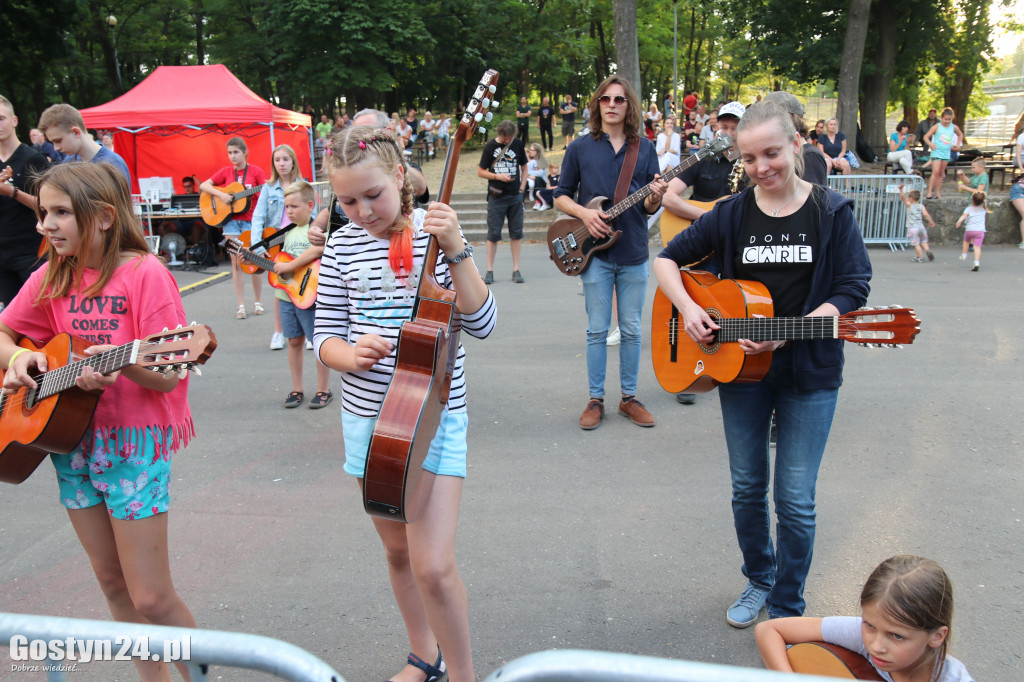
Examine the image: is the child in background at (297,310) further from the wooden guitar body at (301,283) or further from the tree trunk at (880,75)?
the tree trunk at (880,75)

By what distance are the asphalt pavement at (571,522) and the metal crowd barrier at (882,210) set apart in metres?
7.05

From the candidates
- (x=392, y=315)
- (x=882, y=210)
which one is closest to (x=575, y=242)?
(x=392, y=315)

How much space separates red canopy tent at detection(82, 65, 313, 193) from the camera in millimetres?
15359

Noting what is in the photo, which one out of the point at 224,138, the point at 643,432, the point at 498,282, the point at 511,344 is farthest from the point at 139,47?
the point at 643,432

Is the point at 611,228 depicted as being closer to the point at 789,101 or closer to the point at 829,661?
the point at 789,101

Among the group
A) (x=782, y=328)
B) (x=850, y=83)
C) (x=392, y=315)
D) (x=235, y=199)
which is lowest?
(x=782, y=328)

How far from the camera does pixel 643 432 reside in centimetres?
545

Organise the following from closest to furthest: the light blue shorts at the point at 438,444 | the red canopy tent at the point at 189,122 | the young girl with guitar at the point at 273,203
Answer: the light blue shorts at the point at 438,444 < the young girl with guitar at the point at 273,203 < the red canopy tent at the point at 189,122

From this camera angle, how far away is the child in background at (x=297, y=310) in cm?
605

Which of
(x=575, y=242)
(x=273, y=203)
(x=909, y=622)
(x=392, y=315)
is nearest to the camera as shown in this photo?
(x=909, y=622)

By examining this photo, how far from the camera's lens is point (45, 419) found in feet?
8.29

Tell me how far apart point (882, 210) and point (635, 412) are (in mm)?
9963

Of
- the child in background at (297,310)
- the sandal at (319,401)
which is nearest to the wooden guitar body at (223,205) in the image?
the child in background at (297,310)

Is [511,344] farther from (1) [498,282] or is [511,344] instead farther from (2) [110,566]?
(2) [110,566]
